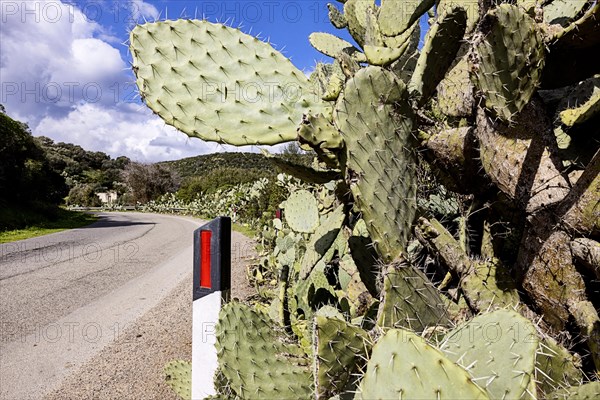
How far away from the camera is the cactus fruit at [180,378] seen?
248 centimetres

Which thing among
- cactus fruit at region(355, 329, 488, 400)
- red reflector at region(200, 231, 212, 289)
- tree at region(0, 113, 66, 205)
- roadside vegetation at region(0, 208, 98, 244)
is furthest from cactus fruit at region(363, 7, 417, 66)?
tree at region(0, 113, 66, 205)

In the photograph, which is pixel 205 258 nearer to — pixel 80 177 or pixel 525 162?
pixel 525 162

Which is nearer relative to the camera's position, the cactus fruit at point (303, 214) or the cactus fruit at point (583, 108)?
the cactus fruit at point (583, 108)

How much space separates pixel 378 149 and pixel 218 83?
2.58ft

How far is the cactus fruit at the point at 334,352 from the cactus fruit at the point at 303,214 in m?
1.96

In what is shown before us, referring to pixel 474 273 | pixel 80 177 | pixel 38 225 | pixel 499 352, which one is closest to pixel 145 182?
pixel 80 177

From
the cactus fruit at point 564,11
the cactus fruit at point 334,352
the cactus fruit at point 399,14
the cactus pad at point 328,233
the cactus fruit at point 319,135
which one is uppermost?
the cactus fruit at point 564,11

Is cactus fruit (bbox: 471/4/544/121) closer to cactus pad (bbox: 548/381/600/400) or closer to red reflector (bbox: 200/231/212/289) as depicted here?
cactus pad (bbox: 548/381/600/400)

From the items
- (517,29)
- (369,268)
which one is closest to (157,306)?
(369,268)

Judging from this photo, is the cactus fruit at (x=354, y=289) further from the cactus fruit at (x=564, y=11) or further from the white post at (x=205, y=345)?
the cactus fruit at (x=564, y=11)

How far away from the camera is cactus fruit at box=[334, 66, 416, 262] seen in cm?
152

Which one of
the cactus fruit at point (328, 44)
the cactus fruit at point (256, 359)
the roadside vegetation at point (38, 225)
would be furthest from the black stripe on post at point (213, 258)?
the roadside vegetation at point (38, 225)

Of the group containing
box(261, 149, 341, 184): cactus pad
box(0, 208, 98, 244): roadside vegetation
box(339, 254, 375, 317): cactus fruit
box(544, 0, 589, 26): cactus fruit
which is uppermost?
box(544, 0, 589, 26): cactus fruit

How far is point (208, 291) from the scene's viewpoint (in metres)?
2.13
